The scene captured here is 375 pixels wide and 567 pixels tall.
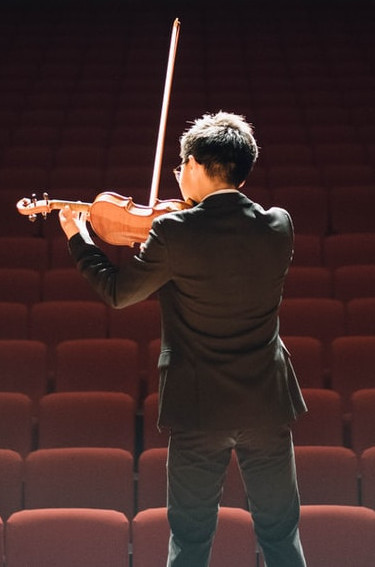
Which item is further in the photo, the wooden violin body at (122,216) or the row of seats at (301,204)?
the row of seats at (301,204)

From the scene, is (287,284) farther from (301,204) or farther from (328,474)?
(328,474)

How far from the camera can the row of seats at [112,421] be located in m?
1.52

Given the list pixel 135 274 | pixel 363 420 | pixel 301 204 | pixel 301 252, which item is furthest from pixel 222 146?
pixel 301 204

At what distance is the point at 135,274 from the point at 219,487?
0.21 meters

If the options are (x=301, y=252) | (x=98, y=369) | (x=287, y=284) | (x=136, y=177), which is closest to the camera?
(x=98, y=369)

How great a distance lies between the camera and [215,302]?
0.91m

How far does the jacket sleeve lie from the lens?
2.96 feet

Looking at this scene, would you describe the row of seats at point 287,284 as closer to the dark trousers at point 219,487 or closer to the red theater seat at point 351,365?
the red theater seat at point 351,365

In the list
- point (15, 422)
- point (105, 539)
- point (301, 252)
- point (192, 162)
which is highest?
point (301, 252)

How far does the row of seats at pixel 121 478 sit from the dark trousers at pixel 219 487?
0.42 m

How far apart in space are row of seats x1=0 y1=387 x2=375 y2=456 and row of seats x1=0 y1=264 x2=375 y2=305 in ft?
1.55

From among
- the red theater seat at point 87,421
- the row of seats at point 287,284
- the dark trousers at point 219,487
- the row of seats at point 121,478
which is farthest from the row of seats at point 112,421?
the dark trousers at point 219,487

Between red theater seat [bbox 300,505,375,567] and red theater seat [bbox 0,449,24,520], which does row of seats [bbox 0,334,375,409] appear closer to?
red theater seat [bbox 0,449,24,520]

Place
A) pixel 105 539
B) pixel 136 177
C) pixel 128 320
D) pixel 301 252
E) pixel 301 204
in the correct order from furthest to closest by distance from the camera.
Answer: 1. pixel 136 177
2. pixel 301 204
3. pixel 301 252
4. pixel 128 320
5. pixel 105 539
